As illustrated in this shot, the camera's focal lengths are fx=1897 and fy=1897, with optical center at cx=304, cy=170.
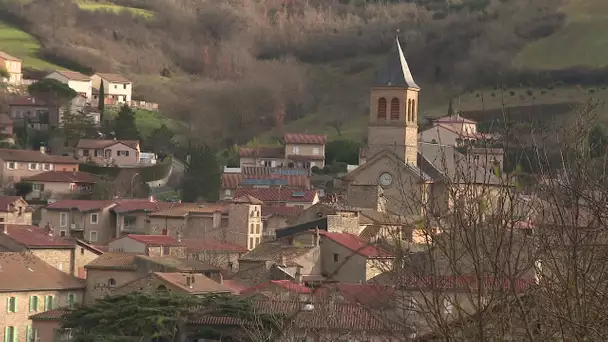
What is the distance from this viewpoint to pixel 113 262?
48.8m

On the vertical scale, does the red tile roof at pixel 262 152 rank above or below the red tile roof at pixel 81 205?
above

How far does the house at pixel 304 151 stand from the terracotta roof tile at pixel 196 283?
144 ft

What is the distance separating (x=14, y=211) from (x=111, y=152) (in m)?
24.0

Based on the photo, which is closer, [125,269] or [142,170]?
[125,269]

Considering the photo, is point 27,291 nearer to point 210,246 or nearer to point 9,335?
point 9,335

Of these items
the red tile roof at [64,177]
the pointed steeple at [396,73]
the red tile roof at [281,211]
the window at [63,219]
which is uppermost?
the pointed steeple at [396,73]

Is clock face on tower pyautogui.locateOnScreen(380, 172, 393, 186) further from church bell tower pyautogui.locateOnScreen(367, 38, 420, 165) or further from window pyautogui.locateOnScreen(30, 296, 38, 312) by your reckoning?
window pyautogui.locateOnScreen(30, 296, 38, 312)

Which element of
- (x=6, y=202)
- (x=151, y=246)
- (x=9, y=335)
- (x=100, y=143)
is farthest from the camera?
(x=100, y=143)

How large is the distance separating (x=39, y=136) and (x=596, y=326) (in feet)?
265

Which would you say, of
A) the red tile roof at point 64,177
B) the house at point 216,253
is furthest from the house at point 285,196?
the house at point 216,253

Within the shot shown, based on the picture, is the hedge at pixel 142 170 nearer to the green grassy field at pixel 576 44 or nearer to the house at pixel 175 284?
the green grassy field at pixel 576 44

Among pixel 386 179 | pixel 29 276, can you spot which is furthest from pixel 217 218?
pixel 29 276

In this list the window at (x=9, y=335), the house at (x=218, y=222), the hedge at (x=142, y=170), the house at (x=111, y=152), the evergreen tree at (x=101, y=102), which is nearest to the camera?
the window at (x=9, y=335)

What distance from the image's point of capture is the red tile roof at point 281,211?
63.8 metres
